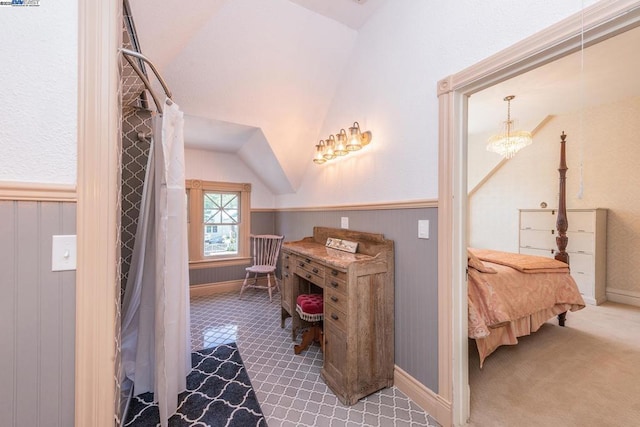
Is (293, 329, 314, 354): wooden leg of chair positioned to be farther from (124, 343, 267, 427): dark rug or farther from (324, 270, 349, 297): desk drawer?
(324, 270, 349, 297): desk drawer

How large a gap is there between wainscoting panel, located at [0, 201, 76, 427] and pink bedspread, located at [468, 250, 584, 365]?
211 centimetres

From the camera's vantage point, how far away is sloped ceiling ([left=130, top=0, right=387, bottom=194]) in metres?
1.92

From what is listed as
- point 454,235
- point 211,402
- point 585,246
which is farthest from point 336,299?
point 585,246

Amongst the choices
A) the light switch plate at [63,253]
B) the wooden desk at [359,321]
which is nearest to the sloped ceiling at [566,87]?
the wooden desk at [359,321]

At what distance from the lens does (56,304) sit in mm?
823

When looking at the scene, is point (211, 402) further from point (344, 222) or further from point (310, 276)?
point (344, 222)

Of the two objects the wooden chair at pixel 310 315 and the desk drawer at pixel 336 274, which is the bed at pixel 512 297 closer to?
the desk drawer at pixel 336 274

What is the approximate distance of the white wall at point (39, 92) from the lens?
78 centimetres

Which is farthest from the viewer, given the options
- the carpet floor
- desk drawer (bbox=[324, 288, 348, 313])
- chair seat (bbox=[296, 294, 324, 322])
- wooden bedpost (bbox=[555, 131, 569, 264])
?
wooden bedpost (bbox=[555, 131, 569, 264])

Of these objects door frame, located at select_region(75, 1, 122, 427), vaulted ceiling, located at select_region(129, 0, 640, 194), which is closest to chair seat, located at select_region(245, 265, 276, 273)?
vaulted ceiling, located at select_region(129, 0, 640, 194)

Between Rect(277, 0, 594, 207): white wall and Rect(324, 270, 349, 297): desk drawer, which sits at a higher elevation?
Rect(277, 0, 594, 207): white wall

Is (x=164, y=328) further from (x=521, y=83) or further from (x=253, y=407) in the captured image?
(x=521, y=83)

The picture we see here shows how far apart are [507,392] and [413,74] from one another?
2.28 m

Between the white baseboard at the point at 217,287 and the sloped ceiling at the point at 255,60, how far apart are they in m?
2.19
